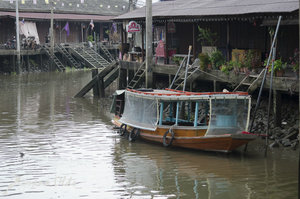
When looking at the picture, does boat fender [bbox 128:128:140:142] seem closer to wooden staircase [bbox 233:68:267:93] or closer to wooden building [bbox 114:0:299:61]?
wooden staircase [bbox 233:68:267:93]

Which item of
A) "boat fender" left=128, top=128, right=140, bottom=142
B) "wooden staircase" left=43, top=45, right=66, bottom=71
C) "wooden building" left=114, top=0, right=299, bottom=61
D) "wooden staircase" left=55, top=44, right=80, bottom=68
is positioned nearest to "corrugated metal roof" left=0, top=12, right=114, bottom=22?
"wooden staircase" left=43, top=45, right=66, bottom=71

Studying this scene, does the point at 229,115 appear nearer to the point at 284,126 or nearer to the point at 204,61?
the point at 284,126

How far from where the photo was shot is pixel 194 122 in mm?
15922

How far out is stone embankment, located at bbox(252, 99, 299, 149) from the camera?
15.9m

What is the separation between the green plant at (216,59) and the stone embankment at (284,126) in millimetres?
2443

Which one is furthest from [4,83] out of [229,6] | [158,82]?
[229,6]

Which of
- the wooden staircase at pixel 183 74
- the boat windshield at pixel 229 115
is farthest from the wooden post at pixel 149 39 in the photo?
the boat windshield at pixel 229 115

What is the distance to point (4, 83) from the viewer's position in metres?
35.9

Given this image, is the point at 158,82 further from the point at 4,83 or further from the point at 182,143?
the point at 4,83

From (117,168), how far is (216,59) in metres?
7.26

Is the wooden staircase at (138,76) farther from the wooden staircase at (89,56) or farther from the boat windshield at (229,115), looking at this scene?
the wooden staircase at (89,56)

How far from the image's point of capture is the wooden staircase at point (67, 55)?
43625 mm

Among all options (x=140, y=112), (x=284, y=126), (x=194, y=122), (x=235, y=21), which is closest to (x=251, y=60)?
(x=284, y=126)

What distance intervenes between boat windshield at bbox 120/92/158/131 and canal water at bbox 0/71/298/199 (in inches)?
27.1
